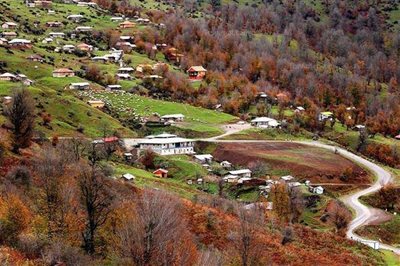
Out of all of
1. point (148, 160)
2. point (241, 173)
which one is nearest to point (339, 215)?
point (241, 173)

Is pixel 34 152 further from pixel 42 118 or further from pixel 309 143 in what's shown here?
pixel 309 143

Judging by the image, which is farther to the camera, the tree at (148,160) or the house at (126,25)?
the house at (126,25)

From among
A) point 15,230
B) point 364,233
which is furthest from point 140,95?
point 15,230

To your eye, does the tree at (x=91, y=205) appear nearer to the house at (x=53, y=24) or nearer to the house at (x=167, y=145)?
the house at (x=167, y=145)

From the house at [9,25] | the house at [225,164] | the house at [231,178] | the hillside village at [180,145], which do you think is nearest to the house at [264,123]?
the hillside village at [180,145]

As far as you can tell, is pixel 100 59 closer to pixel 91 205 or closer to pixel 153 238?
pixel 91 205

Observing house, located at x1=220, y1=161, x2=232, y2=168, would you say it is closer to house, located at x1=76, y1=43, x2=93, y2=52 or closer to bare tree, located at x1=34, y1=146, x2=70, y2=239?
bare tree, located at x1=34, y1=146, x2=70, y2=239
